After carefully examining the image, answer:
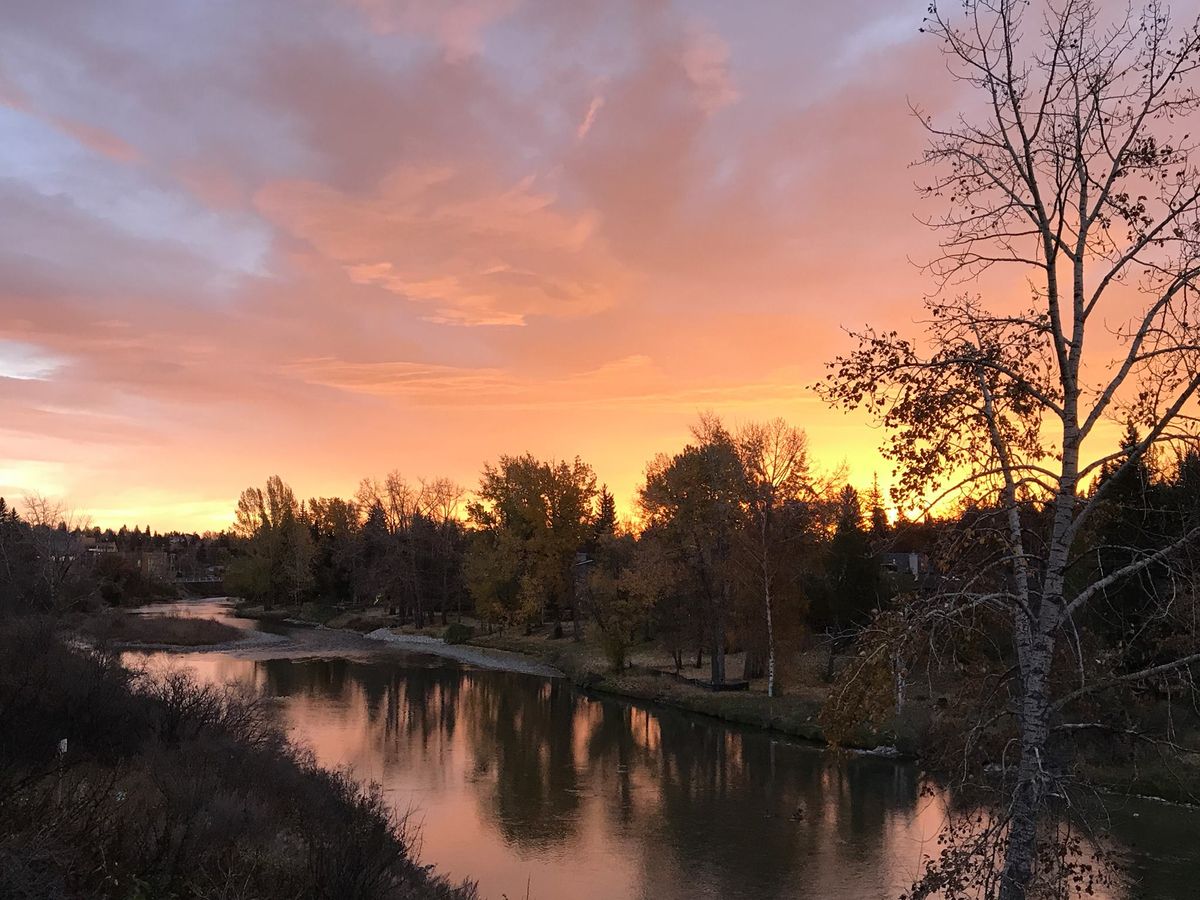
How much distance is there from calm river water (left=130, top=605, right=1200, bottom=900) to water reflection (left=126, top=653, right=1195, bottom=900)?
6 centimetres

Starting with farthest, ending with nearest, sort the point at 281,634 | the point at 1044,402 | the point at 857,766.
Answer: the point at 281,634
the point at 857,766
the point at 1044,402

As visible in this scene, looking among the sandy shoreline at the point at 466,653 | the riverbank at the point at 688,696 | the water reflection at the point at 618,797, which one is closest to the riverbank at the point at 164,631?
the sandy shoreline at the point at 466,653

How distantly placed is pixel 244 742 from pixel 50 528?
6049cm

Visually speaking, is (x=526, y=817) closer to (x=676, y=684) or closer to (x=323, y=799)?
(x=323, y=799)

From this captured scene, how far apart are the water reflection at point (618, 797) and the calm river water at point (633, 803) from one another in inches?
2.5

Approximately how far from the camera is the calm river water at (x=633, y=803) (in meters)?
16.9

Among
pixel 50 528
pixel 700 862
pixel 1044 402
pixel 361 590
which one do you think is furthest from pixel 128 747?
pixel 361 590

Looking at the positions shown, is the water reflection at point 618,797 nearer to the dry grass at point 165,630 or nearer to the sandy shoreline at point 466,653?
the sandy shoreline at point 466,653

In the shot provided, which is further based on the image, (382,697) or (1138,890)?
(382,697)

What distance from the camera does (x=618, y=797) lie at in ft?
74.6

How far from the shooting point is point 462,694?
39.0 m

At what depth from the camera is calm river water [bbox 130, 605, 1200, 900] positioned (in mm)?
16875

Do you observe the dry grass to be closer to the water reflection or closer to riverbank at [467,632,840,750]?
the water reflection


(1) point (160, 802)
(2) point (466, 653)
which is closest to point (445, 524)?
(2) point (466, 653)
